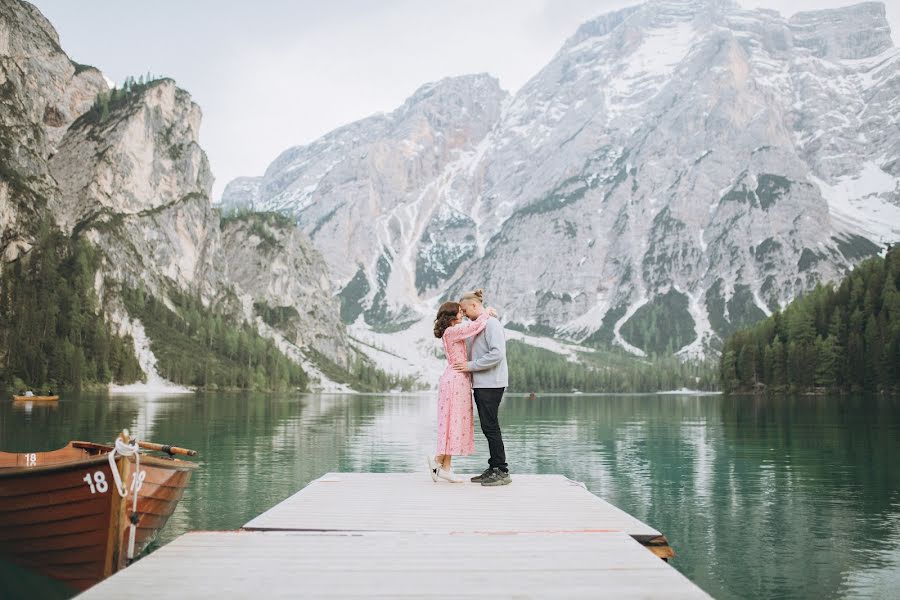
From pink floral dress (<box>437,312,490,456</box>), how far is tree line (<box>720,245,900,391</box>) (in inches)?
4592

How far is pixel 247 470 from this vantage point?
31.0m

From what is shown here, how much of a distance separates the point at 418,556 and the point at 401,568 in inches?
24.7

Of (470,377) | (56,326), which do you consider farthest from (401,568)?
(56,326)

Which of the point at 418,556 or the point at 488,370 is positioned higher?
the point at 488,370

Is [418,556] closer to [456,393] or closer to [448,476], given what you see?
[456,393]

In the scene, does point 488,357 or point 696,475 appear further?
point 696,475

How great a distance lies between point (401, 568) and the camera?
28.4ft

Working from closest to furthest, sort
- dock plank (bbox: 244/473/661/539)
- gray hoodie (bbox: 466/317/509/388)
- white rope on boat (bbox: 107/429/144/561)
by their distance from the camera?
dock plank (bbox: 244/473/661/539) < white rope on boat (bbox: 107/429/144/561) < gray hoodie (bbox: 466/317/509/388)

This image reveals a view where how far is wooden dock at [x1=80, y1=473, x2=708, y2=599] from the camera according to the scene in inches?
308

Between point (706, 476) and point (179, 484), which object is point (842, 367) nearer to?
point (706, 476)

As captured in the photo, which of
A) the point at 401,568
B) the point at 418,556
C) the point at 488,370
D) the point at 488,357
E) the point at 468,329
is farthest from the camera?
the point at 488,370

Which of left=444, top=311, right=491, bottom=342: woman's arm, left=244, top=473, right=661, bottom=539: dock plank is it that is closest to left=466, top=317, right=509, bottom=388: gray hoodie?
left=444, top=311, right=491, bottom=342: woman's arm

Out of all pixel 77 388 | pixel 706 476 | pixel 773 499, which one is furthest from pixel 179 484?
pixel 77 388

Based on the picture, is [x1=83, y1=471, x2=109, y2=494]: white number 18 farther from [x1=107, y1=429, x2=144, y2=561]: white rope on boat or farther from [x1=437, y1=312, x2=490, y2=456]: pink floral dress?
[x1=437, y1=312, x2=490, y2=456]: pink floral dress
